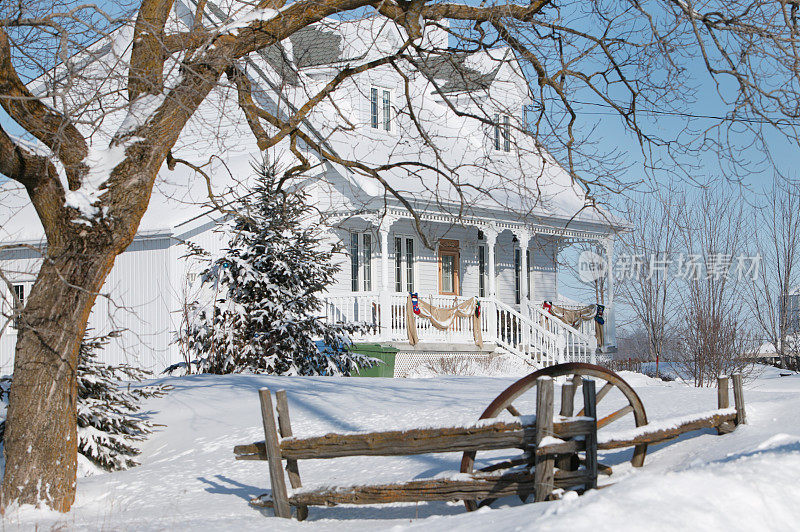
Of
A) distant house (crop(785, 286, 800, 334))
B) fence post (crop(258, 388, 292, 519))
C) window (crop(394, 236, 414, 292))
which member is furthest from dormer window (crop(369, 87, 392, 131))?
fence post (crop(258, 388, 292, 519))

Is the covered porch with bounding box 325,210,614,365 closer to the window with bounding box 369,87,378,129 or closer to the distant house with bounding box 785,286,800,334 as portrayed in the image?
the window with bounding box 369,87,378,129

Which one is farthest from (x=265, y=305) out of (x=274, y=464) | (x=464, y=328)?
(x=274, y=464)

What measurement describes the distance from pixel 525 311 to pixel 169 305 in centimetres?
928

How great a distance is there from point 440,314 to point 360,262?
3.30m

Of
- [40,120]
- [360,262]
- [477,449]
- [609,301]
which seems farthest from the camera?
[609,301]

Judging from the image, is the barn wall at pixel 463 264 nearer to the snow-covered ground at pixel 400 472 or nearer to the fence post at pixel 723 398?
the snow-covered ground at pixel 400 472

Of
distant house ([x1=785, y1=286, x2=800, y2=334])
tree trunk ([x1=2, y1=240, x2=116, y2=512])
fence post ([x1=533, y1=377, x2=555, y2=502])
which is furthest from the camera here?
distant house ([x1=785, y1=286, x2=800, y2=334])

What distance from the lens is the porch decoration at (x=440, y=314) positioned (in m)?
19.1

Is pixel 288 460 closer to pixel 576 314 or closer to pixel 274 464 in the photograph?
pixel 274 464

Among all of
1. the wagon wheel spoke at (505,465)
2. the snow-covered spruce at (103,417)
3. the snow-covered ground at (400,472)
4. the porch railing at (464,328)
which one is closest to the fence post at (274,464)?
the snow-covered ground at (400,472)

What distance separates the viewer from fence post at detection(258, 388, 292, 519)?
695 centimetres

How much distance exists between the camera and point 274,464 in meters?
6.98

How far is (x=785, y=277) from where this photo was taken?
926 inches

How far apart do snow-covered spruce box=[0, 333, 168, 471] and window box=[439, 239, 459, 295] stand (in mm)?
15350
